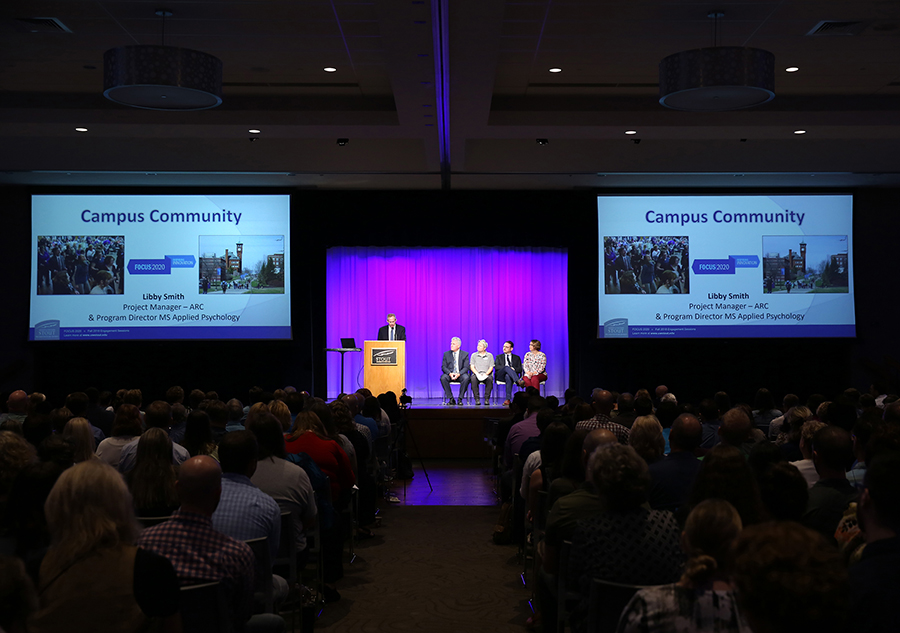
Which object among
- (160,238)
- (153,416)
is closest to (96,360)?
(160,238)

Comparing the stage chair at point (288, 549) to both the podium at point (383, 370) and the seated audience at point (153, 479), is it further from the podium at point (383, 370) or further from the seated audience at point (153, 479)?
the podium at point (383, 370)

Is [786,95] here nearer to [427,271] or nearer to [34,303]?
[427,271]

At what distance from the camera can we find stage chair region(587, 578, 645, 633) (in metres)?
2.57

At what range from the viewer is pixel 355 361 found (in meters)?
14.4

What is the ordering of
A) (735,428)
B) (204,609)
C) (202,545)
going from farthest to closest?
(735,428), (202,545), (204,609)

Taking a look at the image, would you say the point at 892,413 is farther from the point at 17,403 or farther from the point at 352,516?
the point at 17,403

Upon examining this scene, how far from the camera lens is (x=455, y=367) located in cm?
1353

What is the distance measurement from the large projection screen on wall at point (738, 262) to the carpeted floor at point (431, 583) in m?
6.82

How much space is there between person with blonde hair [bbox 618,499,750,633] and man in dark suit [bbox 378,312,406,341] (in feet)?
36.8

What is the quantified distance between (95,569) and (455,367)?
37.9ft

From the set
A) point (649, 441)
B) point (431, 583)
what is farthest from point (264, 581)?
point (431, 583)

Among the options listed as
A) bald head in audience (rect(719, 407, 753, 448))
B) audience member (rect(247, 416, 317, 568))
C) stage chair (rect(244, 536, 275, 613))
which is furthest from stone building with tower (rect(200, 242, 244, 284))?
stage chair (rect(244, 536, 275, 613))

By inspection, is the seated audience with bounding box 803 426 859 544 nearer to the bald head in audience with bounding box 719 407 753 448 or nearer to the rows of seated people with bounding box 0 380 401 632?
the bald head in audience with bounding box 719 407 753 448

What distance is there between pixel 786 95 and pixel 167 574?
9578 millimetres
